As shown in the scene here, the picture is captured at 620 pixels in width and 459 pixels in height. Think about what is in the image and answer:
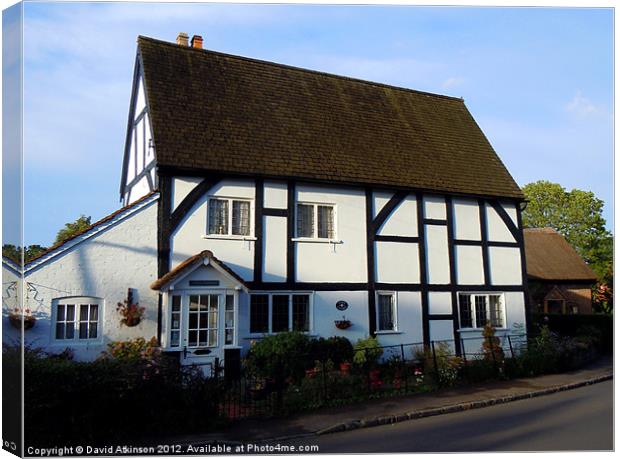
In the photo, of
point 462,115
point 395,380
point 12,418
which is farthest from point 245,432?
point 462,115

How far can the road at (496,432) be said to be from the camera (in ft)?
27.5

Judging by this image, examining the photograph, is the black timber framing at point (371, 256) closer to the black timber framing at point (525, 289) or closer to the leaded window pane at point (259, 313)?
the leaded window pane at point (259, 313)

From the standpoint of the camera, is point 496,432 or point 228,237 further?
point 228,237

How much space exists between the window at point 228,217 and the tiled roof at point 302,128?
849 millimetres

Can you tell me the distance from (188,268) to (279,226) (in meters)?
2.78

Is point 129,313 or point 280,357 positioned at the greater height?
point 129,313

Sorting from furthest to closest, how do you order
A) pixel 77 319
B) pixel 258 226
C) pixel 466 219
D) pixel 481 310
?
pixel 466 219 → pixel 481 310 → pixel 258 226 → pixel 77 319

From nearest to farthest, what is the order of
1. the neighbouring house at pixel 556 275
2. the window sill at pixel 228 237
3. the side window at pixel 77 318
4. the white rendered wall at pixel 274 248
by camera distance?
1. the side window at pixel 77 318
2. the window sill at pixel 228 237
3. the white rendered wall at pixel 274 248
4. the neighbouring house at pixel 556 275

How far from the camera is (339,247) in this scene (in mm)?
14750

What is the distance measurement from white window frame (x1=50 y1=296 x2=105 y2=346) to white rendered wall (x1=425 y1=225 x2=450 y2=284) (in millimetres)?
8738

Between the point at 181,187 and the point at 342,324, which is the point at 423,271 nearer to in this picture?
the point at 342,324

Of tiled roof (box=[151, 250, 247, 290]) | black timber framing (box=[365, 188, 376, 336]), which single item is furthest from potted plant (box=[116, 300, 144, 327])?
black timber framing (box=[365, 188, 376, 336])

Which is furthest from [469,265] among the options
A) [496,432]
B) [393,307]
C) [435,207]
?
[496,432]

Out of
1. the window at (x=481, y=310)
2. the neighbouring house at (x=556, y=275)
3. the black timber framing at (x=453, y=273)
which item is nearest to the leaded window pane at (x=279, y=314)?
the black timber framing at (x=453, y=273)
